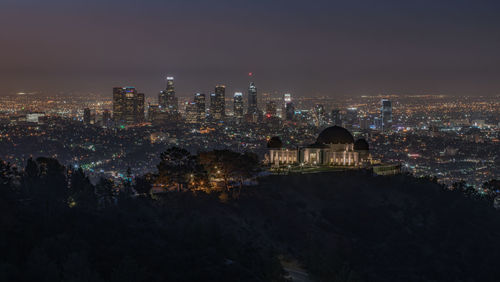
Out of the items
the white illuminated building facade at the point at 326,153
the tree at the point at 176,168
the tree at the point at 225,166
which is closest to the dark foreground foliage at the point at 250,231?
the tree at the point at 176,168

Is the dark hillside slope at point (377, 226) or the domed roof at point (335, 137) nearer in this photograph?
the dark hillside slope at point (377, 226)

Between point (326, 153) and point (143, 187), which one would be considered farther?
point (326, 153)

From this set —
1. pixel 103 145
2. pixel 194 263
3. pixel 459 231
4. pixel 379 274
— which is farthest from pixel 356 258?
pixel 103 145

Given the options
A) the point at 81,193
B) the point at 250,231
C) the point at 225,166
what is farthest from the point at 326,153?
the point at 81,193

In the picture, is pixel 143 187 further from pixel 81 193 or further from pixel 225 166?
pixel 225 166

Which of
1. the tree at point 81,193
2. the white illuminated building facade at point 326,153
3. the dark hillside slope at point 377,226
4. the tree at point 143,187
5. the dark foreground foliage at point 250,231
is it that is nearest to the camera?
the dark foreground foliage at point 250,231

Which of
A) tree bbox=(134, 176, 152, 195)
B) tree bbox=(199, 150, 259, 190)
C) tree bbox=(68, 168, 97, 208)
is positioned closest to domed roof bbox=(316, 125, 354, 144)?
tree bbox=(199, 150, 259, 190)

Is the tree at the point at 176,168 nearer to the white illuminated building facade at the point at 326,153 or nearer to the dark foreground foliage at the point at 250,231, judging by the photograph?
the dark foreground foliage at the point at 250,231

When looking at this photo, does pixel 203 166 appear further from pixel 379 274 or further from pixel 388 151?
pixel 388 151

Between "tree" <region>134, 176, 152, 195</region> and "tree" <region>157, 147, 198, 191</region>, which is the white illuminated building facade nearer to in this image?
"tree" <region>157, 147, 198, 191</region>
